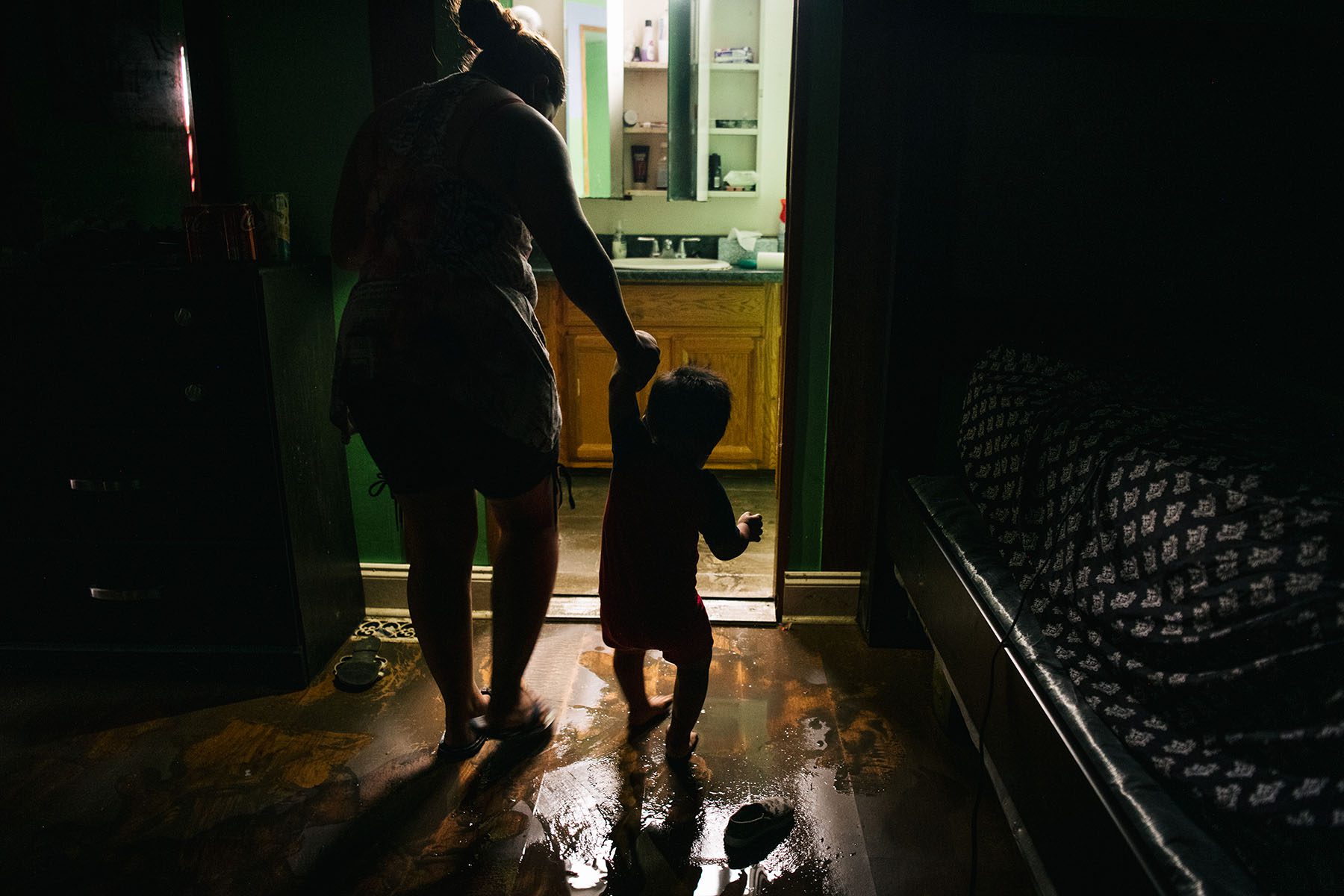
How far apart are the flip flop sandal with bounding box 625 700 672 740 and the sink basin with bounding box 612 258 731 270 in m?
1.87

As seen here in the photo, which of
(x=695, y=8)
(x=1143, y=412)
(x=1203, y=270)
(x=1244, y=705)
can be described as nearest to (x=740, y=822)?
(x=1244, y=705)

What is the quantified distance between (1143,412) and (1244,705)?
19.7 inches

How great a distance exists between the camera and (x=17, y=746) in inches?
64.4

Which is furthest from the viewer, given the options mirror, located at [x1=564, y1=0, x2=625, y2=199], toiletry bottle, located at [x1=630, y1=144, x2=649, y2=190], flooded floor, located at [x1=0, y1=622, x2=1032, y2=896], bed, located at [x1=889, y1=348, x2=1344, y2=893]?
toiletry bottle, located at [x1=630, y1=144, x2=649, y2=190]

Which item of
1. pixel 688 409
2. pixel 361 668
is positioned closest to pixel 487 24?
pixel 688 409

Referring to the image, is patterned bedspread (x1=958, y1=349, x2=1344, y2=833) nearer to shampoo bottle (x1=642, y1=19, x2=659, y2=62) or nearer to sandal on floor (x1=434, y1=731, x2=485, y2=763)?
sandal on floor (x1=434, y1=731, x2=485, y2=763)

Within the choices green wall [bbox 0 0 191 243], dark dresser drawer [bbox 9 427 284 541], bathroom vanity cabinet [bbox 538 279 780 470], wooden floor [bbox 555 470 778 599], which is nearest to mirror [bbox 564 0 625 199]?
bathroom vanity cabinet [bbox 538 279 780 470]

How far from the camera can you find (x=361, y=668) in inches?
74.4

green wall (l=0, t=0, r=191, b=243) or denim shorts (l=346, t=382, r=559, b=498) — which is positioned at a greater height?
green wall (l=0, t=0, r=191, b=243)

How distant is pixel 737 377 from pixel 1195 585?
240 centimetres

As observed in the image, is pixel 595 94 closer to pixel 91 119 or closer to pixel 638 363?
pixel 91 119

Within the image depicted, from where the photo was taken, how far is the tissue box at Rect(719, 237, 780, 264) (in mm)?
3621

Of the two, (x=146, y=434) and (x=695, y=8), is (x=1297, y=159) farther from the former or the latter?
(x=146, y=434)

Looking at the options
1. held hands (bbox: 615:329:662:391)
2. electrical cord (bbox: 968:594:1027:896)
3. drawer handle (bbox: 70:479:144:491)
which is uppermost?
held hands (bbox: 615:329:662:391)
